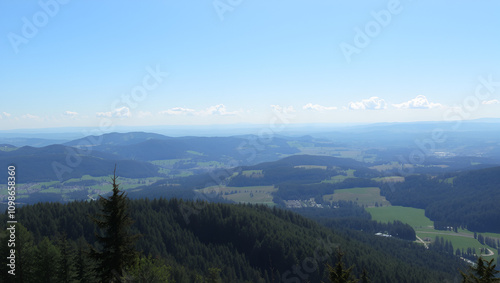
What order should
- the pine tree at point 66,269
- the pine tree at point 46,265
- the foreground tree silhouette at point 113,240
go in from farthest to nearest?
1. the pine tree at point 66,269
2. the pine tree at point 46,265
3. the foreground tree silhouette at point 113,240

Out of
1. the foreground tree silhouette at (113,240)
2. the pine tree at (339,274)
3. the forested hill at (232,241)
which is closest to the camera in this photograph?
the pine tree at (339,274)

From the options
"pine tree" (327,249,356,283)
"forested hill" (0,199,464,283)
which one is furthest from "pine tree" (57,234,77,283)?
"forested hill" (0,199,464,283)

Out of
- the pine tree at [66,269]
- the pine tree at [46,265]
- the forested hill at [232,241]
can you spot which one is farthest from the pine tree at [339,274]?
the forested hill at [232,241]

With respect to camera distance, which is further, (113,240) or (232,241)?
(232,241)

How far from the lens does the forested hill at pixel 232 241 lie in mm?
111062

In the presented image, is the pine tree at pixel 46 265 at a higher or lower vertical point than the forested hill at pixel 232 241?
higher

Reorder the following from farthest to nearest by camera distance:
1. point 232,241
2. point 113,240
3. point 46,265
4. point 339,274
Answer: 1. point 232,241
2. point 46,265
3. point 113,240
4. point 339,274

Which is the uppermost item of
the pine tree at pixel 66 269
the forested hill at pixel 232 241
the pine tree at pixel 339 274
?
the pine tree at pixel 339 274

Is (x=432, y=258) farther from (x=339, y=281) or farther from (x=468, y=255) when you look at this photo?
(x=339, y=281)

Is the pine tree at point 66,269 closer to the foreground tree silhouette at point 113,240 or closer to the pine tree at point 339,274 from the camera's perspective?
the foreground tree silhouette at point 113,240

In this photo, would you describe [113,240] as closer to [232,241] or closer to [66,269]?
[66,269]

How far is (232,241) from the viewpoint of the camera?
433 ft

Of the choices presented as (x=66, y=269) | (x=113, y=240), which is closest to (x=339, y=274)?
(x=113, y=240)

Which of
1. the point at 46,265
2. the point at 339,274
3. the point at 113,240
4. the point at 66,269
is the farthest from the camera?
Result: the point at 66,269
